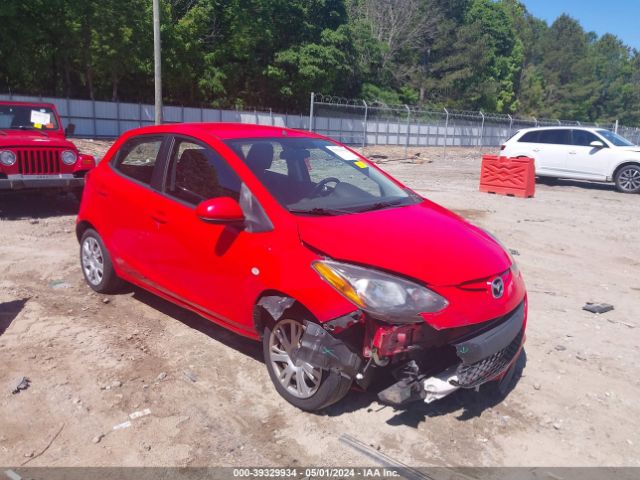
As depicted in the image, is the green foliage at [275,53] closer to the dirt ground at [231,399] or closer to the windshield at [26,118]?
the windshield at [26,118]

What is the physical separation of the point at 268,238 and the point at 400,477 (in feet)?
5.10

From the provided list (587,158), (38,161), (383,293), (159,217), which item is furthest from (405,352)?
(587,158)

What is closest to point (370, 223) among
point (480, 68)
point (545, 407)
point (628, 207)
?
point (545, 407)

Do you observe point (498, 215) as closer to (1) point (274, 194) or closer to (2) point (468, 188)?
(2) point (468, 188)

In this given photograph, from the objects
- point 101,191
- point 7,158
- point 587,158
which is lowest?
point 101,191

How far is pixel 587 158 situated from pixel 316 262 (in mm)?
14627

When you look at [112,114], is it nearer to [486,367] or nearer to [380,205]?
[380,205]

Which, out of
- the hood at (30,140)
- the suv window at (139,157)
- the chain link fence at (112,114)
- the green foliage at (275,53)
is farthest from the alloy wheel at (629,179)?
the green foliage at (275,53)

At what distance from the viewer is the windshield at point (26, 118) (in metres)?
9.41

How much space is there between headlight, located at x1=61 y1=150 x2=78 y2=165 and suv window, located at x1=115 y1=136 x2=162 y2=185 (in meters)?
4.68

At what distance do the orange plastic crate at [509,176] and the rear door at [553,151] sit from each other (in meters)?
2.89

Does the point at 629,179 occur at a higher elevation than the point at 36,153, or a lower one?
lower

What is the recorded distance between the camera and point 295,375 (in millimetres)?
3523

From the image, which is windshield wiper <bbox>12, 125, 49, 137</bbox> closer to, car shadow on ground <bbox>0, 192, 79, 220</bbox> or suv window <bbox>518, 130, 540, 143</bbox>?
car shadow on ground <bbox>0, 192, 79, 220</bbox>
